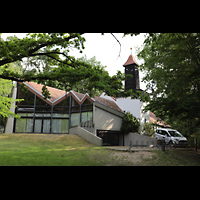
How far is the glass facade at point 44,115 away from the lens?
26734 millimetres

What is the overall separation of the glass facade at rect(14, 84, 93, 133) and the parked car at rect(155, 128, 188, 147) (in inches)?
480

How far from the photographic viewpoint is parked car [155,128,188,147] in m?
17.1

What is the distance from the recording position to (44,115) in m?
27.1

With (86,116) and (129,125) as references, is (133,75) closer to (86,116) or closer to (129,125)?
(129,125)

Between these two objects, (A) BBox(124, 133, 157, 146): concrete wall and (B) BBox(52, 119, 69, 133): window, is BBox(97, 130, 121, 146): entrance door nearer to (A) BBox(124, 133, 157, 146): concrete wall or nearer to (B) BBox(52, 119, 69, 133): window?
(A) BBox(124, 133, 157, 146): concrete wall

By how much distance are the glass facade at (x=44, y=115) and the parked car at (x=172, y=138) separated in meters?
12.2

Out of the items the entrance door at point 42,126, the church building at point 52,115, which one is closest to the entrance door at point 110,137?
the church building at point 52,115

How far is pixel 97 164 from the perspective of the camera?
838cm

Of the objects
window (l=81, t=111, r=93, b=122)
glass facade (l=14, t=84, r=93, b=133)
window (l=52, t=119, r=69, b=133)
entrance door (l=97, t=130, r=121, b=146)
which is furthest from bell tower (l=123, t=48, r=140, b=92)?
Result: window (l=52, t=119, r=69, b=133)

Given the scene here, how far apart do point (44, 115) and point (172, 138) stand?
18.3 meters

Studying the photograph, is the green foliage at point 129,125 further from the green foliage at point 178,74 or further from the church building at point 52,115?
the green foliage at point 178,74
